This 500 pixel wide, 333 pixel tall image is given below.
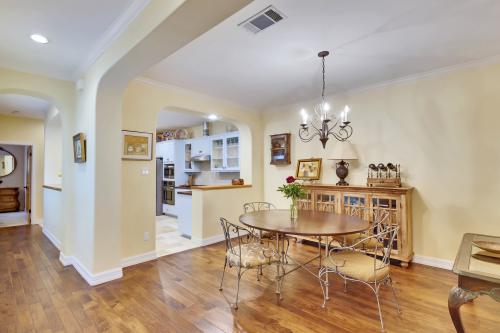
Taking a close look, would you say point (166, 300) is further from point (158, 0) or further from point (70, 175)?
point (158, 0)

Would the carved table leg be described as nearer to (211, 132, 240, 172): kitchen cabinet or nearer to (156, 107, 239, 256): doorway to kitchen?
(156, 107, 239, 256): doorway to kitchen

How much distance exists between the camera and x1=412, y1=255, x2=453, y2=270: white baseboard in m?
3.18

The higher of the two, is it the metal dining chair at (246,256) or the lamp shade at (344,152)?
the lamp shade at (344,152)

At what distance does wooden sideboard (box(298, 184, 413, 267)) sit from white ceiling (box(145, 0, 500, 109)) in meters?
1.59

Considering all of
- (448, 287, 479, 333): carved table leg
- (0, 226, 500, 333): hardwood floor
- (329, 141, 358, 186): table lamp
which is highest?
(329, 141, 358, 186): table lamp

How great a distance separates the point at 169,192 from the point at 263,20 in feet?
18.8

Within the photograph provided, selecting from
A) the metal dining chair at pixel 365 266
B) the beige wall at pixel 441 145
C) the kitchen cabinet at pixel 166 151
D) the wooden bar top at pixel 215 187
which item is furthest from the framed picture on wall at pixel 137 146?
the kitchen cabinet at pixel 166 151

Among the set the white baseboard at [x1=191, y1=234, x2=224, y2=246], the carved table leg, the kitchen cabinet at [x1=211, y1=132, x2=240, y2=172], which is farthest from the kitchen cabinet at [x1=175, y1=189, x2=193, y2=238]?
the carved table leg

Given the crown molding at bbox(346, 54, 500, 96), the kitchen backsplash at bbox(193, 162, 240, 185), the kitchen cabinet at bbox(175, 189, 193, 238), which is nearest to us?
the crown molding at bbox(346, 54, 500, 96)

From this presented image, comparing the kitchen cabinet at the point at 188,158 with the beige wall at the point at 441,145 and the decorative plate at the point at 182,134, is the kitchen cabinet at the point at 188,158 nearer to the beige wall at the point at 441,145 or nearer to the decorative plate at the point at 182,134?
the decorative plate at the point at 182,134

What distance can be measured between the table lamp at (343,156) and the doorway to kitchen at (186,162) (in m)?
2.21

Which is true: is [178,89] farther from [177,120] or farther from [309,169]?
[309,169]

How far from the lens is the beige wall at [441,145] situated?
2953mm

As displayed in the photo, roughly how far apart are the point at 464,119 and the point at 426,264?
194 centimetres
